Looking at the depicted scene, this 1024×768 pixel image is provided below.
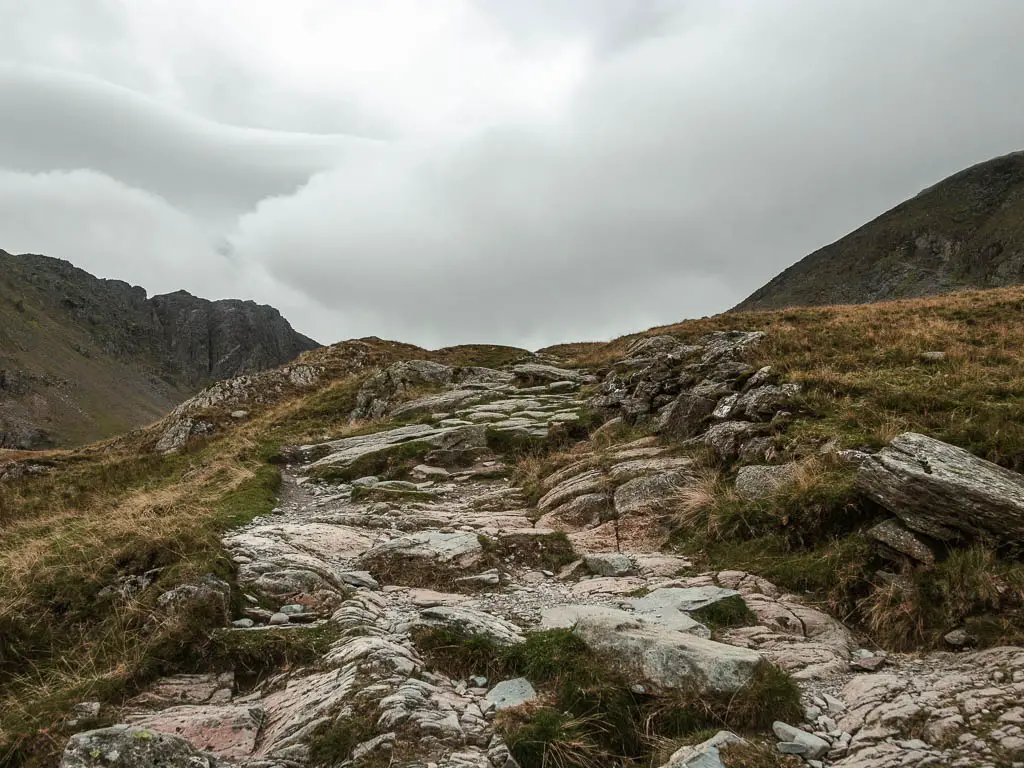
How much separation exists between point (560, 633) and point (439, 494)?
11131 mm

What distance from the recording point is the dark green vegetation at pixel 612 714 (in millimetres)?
5051

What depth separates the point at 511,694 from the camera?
6.02 meters

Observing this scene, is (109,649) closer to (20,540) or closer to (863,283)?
(20,540)

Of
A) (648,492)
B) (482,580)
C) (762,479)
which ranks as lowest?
(482,580)

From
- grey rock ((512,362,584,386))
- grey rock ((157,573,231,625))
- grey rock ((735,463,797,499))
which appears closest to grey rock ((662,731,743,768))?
grey rock ((157,573,231,625))

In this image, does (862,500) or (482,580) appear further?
(482,580)

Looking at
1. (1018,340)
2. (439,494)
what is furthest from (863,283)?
(439,494)

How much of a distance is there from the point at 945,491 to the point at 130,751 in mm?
10059

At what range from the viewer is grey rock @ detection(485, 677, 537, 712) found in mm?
5801

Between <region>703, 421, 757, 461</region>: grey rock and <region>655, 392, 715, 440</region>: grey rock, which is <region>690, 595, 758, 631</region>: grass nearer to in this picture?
<region>703, 421, 757, 461</region>: grey rock

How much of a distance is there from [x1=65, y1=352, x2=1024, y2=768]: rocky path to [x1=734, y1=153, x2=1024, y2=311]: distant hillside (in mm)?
154454

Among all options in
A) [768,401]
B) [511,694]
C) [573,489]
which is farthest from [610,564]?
[768,401]

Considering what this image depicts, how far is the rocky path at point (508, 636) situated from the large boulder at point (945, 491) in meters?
2.11

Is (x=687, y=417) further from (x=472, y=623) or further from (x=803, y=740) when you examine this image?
(x=803, y=740)
